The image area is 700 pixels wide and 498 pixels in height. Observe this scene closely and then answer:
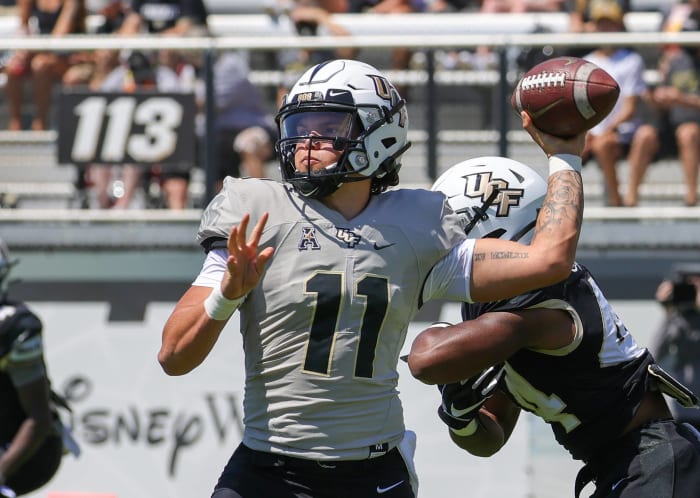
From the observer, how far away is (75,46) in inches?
302

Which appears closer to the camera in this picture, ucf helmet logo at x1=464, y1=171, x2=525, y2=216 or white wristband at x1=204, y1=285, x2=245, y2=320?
white wristband at x1=204, y1=285, x2=245, y2=320

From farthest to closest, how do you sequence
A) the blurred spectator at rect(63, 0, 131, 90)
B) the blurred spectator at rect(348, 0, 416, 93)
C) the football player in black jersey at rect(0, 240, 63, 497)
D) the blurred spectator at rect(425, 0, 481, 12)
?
1. the blurred spectator at rect(425, 0, 481, 12)
2. the blurred spectator at rect(348, 0, 416, 93)
3. the blurred spectator at rect(63, 0, 131, 90)
4. the football player in black jersey at rect(0, 240, 63, 497)

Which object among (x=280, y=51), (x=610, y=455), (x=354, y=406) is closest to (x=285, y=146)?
(x=354, y=406)

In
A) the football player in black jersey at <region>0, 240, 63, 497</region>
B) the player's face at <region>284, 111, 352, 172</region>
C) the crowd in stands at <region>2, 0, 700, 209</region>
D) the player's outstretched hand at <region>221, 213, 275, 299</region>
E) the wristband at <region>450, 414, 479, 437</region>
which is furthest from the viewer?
the crowd in stands at <region>2, 0, 700, 209</region>

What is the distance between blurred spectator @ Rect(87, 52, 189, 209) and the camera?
7.54 m

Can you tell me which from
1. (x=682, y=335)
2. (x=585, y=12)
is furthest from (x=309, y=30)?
(x=682, y=335)

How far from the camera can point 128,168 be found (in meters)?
7.53

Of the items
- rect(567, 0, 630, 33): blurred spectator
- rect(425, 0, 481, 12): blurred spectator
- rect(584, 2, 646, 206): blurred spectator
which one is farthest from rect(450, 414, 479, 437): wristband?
rect(425, 0, 481, 12): blurred spectator

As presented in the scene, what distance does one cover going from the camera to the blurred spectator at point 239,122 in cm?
742

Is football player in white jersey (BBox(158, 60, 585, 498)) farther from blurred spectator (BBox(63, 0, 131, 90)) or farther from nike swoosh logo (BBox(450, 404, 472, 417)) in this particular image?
blurred spectator (BBox(63, 0, 131, 90))

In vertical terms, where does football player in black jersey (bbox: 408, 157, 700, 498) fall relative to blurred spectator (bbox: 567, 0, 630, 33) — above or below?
below

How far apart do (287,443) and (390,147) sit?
32.6 inches

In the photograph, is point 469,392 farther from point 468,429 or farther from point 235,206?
point 235,206

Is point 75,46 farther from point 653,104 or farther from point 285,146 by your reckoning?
point 285,146
